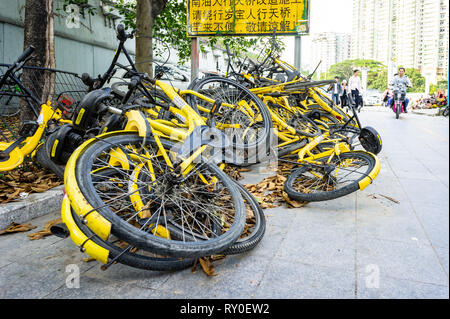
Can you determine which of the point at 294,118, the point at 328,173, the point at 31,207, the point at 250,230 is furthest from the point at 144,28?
the point at 250,230

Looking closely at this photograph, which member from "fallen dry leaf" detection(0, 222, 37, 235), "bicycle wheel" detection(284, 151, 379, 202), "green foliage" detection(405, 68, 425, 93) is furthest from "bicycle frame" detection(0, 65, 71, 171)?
"green foliage" detection(405, 68, 425, 93)

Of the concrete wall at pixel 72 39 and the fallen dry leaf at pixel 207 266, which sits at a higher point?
the concrete wall at pixel 72 39

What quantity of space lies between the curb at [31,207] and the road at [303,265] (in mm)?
135

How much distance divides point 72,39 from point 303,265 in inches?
550

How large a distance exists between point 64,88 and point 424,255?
5.39m

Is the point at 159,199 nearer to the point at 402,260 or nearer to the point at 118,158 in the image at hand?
the point at 118,158

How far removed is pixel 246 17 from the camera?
7.62 metres

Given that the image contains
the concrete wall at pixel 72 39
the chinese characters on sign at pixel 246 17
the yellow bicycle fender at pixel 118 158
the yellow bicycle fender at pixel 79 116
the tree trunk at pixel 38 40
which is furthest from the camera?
the concrete wall at pixel 72 39

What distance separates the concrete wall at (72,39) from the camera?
10.6 metres

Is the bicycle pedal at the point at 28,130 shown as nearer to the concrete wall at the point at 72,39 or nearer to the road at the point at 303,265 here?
the road at the point at 303,265

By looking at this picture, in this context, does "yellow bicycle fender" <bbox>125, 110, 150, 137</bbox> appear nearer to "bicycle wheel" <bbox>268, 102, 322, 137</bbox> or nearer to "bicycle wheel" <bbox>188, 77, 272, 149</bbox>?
"bicycle wheel" <bbox>188, 77, 272, 149</bbox>

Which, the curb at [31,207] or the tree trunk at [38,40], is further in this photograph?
the tree trunk at [38,40]

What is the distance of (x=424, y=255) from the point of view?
7.54 feet

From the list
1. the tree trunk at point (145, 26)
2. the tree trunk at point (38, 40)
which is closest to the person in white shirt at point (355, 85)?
the tree trunk at point (145, 26)
